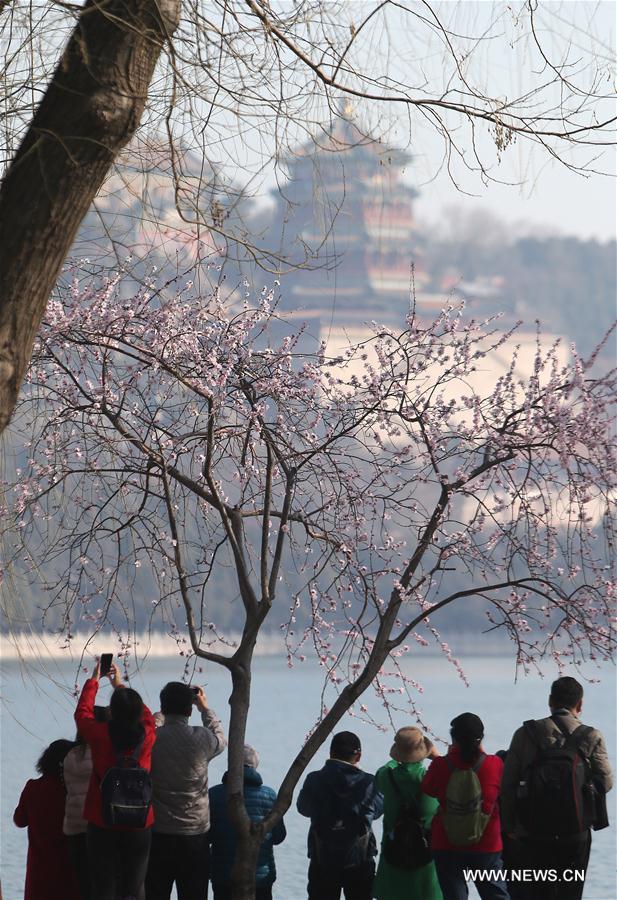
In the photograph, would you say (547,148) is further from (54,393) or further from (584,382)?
(54,393)

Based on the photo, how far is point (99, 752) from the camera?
454 cm

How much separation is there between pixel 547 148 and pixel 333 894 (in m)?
2.79

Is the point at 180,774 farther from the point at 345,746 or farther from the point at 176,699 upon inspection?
the point at 345,746

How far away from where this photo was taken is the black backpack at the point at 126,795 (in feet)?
14.5

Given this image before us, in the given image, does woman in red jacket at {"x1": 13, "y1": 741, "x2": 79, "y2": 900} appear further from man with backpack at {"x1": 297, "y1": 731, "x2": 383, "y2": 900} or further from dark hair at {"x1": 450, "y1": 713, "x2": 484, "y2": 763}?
dark hair at {"x1": 450, "y1": 713, "x2": 484, "y2": 763}

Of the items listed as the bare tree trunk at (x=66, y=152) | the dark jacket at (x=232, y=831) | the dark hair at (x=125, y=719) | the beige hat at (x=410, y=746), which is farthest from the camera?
the dark jacket at (x=232, y=831)

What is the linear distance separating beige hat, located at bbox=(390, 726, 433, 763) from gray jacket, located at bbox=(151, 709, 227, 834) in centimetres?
63

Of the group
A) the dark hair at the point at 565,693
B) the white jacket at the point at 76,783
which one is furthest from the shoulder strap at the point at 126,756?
the dark hair at the point at 565,693

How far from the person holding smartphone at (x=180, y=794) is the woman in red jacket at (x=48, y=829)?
0.30 m

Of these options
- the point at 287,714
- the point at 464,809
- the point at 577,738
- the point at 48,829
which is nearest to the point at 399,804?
the point at 464,809

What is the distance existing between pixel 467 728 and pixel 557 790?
1.15 ft

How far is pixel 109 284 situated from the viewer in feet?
17.4

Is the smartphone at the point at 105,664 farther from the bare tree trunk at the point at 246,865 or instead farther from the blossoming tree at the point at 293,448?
the bare tree trunk at the point at 246,865

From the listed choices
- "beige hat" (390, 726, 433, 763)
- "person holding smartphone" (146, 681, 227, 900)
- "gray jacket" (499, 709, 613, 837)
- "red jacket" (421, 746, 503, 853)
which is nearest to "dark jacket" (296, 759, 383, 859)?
"beige hat" (390, 726, 433, 763)
